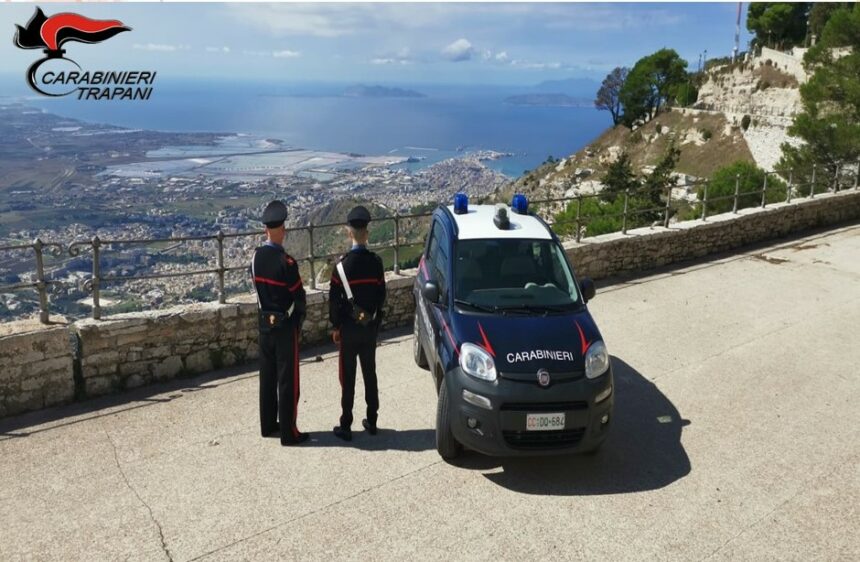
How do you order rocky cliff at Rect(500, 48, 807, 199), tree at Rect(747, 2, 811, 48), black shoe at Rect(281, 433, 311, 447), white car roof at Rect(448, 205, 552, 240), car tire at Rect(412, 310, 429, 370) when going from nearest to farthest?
black shoe at Rect(281, 433, 311, 447)
white car roof at Rect(448, 205, 552, 240)
car tire at Rect(412, 310, 429, 370)
rocky cliff at Rect(500, 48, 807, 199)
tree at Rect(747, 2, 811, 48)

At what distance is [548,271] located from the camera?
5.72 meters

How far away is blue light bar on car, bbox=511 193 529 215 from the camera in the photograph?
6.50 metres

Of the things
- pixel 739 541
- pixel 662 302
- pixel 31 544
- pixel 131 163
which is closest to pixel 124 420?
pixel 31 544

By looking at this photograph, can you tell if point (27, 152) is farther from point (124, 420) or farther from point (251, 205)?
point (124, 420)

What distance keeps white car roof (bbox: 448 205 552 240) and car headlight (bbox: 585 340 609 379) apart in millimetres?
1409

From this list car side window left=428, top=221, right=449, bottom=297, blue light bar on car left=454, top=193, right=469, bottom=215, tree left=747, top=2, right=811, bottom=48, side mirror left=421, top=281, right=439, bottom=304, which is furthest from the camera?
tree left=747, top=2, right=811, bottom=48

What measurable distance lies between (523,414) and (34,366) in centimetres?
458

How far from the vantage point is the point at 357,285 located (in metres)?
5.14

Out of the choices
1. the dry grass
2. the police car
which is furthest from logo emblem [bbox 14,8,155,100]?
the dry grass

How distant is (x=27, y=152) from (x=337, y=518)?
37889 mm

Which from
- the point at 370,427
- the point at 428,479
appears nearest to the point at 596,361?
the point at 428,479

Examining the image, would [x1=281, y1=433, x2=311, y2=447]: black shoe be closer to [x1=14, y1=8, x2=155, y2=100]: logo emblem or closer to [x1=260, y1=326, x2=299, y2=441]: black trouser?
[x1=260, y1=326, x2=299, y2=441]: black trouser

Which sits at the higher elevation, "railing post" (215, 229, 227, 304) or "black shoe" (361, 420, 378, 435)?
"railing post" (215, 229, 227, 304)

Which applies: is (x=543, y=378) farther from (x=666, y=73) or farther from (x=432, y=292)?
(x=666, y=73)
